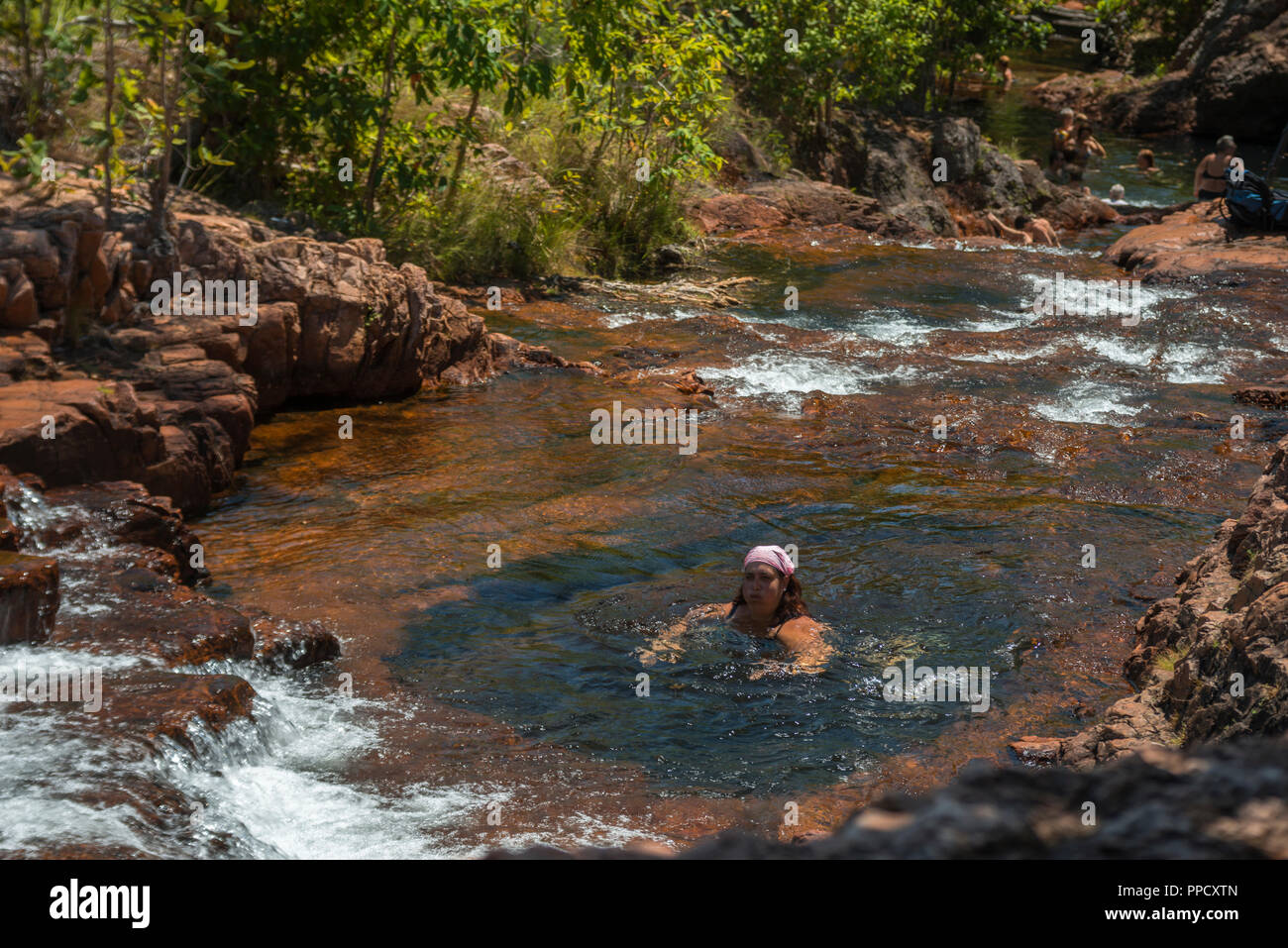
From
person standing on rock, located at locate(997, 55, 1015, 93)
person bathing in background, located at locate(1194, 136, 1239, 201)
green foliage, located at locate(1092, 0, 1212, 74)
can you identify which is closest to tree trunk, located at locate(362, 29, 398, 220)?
person bathing in background, located at locate(1194, 136, 1239, 201)

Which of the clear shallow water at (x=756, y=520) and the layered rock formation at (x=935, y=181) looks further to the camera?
the layered rock formation at (x=935, y=181)

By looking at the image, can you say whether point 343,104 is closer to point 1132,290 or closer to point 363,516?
point 363,516

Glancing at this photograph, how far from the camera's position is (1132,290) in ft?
47.5

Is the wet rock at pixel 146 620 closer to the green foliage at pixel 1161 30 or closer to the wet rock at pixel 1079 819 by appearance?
the wet rock at pixel 1079 819

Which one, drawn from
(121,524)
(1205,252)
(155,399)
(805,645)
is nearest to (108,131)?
(155,399)

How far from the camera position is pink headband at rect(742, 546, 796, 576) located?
5910 millimetres

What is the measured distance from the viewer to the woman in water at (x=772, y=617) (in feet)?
19.2

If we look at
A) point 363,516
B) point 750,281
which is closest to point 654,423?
point 363,516

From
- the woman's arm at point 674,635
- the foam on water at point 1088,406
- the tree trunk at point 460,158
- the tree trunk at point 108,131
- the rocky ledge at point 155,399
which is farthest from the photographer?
the tree trunk at point 460,158

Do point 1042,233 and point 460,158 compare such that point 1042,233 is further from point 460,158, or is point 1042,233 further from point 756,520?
point 756,520

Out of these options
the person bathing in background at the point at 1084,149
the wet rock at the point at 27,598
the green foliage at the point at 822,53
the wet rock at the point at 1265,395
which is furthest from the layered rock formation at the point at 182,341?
the person bathing in background at the point at 1084,149

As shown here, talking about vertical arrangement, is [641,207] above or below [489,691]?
above

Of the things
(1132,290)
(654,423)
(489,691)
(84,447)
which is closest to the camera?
(489,691)
